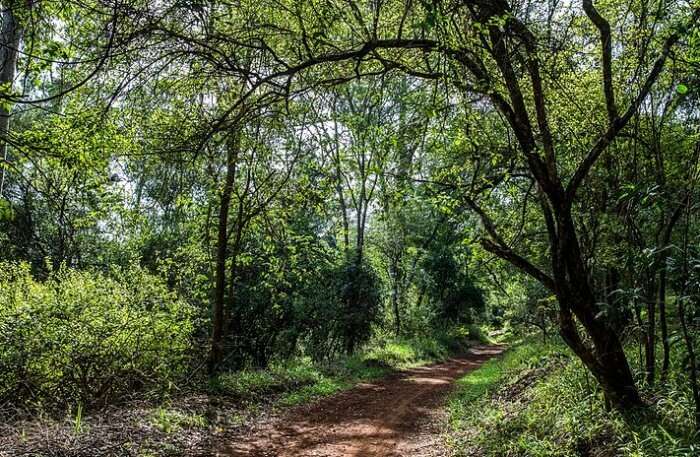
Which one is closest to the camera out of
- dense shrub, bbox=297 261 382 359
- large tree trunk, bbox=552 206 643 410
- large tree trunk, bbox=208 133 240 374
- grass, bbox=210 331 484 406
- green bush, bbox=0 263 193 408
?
large tree trunk, bbox=552 206 643 410

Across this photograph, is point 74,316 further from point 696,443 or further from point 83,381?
Answer: point 696,443

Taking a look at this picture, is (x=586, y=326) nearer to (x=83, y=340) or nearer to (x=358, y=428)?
(x=358, y=428)

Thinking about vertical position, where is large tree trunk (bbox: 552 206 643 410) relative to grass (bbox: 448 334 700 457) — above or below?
above

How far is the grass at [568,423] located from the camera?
523cm

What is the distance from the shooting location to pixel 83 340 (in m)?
7.53

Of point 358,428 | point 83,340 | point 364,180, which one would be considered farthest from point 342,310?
point 83,340

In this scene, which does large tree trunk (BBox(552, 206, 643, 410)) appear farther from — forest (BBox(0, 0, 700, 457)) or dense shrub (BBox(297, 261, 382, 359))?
dense shrub (BBox(297, 261, 382, 359))

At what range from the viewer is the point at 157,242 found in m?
16.7

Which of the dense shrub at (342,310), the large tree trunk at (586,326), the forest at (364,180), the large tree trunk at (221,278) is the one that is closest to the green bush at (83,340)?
the forest at (364,180)

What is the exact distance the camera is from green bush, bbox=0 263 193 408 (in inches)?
282

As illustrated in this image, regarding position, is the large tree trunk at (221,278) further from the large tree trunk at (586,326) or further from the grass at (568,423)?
the large tree trunk at (586,326)

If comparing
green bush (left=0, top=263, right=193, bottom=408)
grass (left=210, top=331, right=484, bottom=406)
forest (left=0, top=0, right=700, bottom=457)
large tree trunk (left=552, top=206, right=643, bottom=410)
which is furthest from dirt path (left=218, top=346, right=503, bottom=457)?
large tree trunk (left=552, top=206, right=643, bottom=410)

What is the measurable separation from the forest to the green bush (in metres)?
0.04

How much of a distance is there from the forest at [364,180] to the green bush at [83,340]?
4 centimetres
